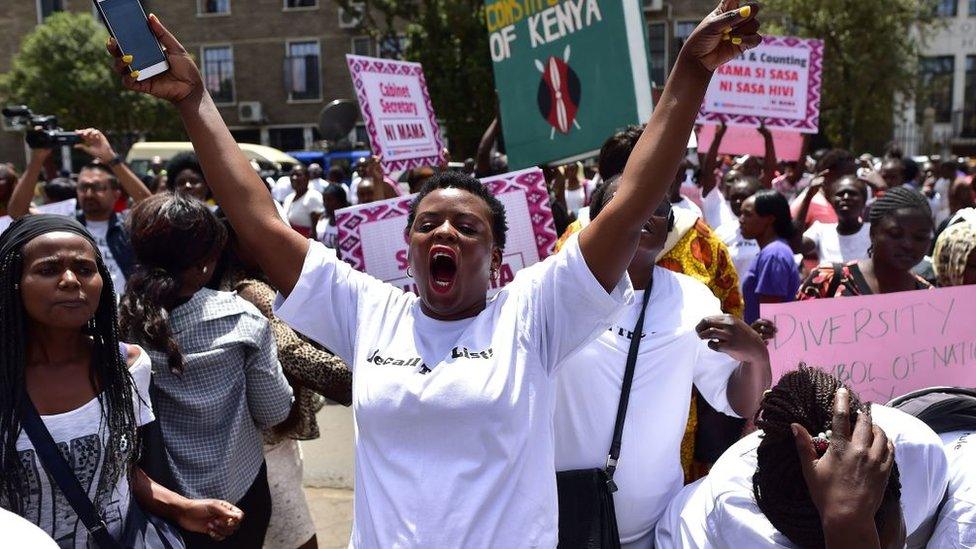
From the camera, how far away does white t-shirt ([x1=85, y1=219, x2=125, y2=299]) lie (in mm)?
4590

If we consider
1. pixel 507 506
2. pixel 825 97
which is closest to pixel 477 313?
pixel 507 506

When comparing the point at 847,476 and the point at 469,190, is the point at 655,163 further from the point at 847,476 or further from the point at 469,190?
the point at 847,476

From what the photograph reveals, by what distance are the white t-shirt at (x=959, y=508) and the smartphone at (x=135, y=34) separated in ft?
6.24

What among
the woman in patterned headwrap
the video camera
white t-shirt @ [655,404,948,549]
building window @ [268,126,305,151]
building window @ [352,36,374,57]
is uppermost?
building window @ [352,36,374,57]

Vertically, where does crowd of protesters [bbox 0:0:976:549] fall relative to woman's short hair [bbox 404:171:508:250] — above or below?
below

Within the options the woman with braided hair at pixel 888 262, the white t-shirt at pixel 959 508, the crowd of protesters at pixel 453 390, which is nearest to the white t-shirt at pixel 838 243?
the woman with braided hair at pixel 888 262

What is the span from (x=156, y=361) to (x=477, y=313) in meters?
1.12

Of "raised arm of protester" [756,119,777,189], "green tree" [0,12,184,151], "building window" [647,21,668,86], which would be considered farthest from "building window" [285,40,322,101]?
"raised arm of protester" [756,119,777,189]

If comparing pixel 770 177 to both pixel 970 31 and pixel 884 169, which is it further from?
pixel 970 31

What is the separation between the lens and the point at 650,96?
4.32 meters

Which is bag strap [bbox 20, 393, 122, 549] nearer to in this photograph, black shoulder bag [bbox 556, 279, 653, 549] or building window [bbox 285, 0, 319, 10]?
black shoulder bag [bbox 556, 279, 653, 549]

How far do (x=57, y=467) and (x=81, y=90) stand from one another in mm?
31494

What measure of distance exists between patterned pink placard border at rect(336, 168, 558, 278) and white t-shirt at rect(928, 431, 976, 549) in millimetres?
1831

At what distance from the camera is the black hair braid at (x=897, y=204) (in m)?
3.23
